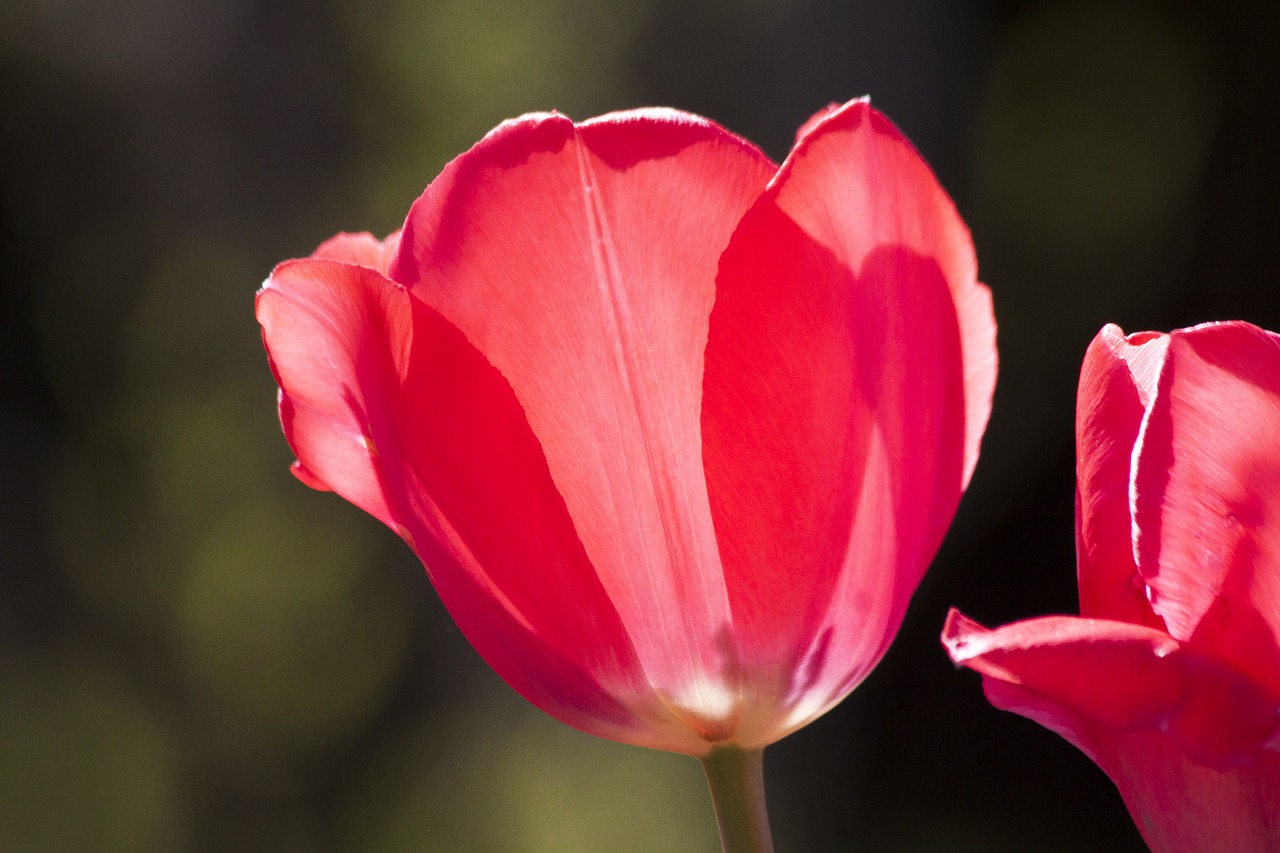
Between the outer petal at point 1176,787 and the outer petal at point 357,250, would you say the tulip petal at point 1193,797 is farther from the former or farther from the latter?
the outer petal at point 357,250

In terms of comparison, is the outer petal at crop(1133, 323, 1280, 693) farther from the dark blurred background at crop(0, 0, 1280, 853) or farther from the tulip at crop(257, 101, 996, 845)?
the dark blurred background at crop(0, 0, 1280, 853)

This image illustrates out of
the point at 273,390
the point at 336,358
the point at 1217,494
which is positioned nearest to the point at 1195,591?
the point at 1217,494

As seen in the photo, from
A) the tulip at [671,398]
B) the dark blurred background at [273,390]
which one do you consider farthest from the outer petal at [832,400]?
the dark blurred background at [273,390]

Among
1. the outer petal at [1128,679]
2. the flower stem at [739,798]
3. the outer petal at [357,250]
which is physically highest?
the outer petal at [357,250]

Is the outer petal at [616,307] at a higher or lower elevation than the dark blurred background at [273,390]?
higher

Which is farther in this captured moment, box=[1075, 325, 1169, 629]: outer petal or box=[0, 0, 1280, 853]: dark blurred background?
box=[0, 0, 1280, 853]: dark blurred background

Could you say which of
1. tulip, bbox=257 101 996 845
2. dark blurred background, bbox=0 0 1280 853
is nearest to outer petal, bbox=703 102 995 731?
tulip, bbox=257 101 996 845

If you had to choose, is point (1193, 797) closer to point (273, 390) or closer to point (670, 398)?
point (670, 398)
